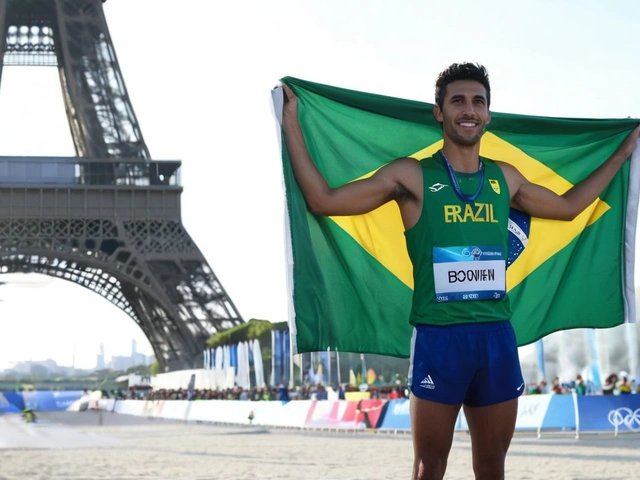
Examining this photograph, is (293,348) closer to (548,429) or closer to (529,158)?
(529,158)

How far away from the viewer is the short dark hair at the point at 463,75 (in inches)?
191

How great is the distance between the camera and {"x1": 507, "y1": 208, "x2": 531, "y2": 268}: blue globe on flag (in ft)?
17.5

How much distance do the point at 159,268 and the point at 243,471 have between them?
40064 mm

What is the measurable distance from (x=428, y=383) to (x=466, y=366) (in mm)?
164

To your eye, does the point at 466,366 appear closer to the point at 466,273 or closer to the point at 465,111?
the point at 466,273

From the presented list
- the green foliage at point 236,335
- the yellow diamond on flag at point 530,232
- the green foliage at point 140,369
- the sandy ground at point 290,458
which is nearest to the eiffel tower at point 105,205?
the green foliage at point 236,335

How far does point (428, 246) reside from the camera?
187 inches

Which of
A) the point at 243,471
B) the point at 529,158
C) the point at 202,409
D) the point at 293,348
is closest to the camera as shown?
the point at 293,348

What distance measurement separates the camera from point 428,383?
4586mm

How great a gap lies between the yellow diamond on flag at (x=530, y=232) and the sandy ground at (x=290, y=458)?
17.4ft

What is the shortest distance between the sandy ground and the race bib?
640 cm

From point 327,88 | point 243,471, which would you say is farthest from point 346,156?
point 243,471

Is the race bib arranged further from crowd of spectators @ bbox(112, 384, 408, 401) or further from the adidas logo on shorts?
crowd of spectators @ bbox(112, 384, 408, 401)

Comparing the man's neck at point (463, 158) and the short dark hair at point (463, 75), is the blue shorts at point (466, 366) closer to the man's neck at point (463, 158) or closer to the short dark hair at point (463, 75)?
the man's neck at point (463, 158)
